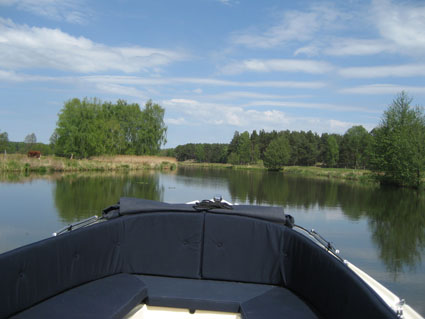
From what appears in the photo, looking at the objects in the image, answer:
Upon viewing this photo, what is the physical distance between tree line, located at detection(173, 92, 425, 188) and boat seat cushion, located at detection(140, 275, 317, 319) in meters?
28.5

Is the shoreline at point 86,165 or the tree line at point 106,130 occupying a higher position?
the tree line at point 106,130

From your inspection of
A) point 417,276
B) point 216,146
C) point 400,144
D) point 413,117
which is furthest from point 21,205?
point 216,146

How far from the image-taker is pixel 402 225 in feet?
35.8

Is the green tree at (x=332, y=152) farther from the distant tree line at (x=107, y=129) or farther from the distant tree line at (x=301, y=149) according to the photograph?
the distant tree line at (x=107, y=129)

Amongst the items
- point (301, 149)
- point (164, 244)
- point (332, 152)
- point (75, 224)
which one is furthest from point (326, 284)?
point (301, 149)

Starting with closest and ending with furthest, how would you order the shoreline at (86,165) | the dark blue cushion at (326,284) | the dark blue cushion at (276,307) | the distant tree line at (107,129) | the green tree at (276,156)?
1. the dark blue cushion at (326,284)
2. the dark blue cushion at (276,307)
3. the shoreline at (86,165)
4. the distant tree line at (107,129)
5. the green tree at (276,156)

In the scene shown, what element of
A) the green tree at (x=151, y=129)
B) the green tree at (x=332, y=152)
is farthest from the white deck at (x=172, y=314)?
the green tree at (x=332, y=152)

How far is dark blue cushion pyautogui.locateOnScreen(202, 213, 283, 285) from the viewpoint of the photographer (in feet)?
10.6

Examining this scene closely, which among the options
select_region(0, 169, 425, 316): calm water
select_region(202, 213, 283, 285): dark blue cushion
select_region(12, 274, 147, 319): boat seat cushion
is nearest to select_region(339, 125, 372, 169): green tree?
select_region(0, 169, 425, 316): calm water

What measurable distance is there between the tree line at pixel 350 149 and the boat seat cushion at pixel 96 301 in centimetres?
2921

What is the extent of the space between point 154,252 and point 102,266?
1.63 ft

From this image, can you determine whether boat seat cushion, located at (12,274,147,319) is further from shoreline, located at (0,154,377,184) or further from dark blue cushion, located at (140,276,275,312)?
shoreline, located at (0,154,377,184)

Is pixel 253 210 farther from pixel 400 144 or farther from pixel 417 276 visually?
pixel 400 144

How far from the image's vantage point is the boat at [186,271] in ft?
7.39
